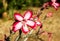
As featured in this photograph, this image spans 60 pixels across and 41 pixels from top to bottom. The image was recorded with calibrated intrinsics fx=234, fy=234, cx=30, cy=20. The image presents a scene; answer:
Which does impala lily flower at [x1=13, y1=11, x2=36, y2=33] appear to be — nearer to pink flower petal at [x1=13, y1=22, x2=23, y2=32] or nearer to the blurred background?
pink flower petal at [x1=13, y1=22, x2=23, y2=32]

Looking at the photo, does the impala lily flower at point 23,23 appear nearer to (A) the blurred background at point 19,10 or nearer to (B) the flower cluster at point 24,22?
(B) the flower cluster at point 24,22

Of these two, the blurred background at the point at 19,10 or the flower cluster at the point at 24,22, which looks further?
the blurred background at the point at 19,10

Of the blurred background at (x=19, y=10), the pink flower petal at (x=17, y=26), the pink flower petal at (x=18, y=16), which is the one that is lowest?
the blurred background at (x=19, y=10)

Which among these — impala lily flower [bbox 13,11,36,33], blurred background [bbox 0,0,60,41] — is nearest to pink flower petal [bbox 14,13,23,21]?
impala lily flower [bbox 13,11,36,33]

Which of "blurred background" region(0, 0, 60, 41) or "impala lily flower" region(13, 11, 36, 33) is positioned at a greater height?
"impala lily flower" region(13, 11, 36, 33)

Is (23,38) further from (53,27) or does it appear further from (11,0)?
(11,0)

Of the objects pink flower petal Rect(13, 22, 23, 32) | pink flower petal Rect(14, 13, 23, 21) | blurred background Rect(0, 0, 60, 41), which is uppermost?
pink flower petal Rect(14, 13, 23, 21)

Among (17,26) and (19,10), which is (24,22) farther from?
(19,10)

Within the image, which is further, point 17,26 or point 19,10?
point 19,10

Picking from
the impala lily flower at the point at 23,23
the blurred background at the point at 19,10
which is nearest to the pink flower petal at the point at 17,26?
the impala lily flower at the point at 23,23

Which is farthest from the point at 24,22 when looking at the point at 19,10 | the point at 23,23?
the point at 19,10

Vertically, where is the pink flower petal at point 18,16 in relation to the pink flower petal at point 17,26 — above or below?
above
